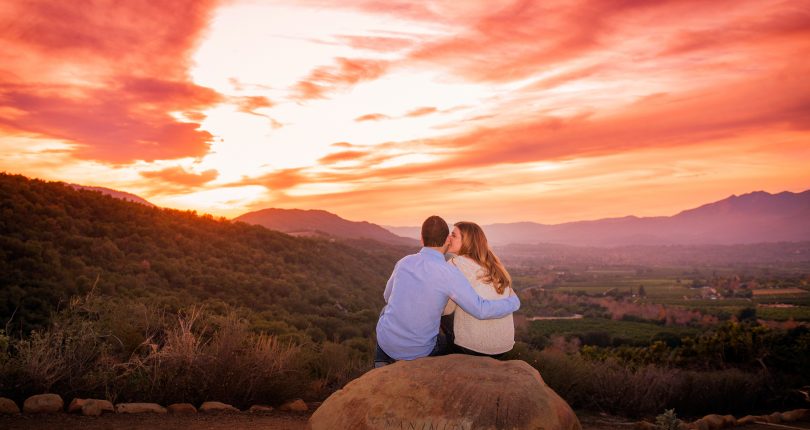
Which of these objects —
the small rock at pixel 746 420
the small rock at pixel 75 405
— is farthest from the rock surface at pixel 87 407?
the small rock at pixel 746 420

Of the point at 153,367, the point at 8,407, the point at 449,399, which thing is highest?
the point at 449,399

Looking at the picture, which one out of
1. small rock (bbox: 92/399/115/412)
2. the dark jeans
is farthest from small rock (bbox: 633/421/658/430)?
small rock (bbox: 92/399/115/412)

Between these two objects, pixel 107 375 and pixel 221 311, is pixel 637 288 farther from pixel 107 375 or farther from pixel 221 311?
pixel 107 375

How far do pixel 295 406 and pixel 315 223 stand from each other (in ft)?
255

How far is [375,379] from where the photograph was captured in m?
5.16

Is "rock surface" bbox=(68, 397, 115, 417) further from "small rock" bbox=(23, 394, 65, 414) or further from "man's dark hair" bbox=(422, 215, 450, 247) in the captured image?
"man's dark hair" bbox=(422, 215, 450, 247)

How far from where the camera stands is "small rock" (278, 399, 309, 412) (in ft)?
26.3

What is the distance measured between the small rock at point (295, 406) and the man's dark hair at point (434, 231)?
3.97 metres

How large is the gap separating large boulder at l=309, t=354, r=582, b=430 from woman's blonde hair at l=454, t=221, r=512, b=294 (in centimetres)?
73

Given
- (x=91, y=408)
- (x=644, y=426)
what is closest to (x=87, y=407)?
(x=91, y=408)

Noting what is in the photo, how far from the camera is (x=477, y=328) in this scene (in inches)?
213

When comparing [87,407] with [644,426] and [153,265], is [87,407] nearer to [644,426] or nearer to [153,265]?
[644,426]

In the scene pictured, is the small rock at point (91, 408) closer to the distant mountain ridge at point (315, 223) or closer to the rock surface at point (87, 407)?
the rock surface at point (87, 407)

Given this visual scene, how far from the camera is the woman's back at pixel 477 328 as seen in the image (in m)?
5.36
